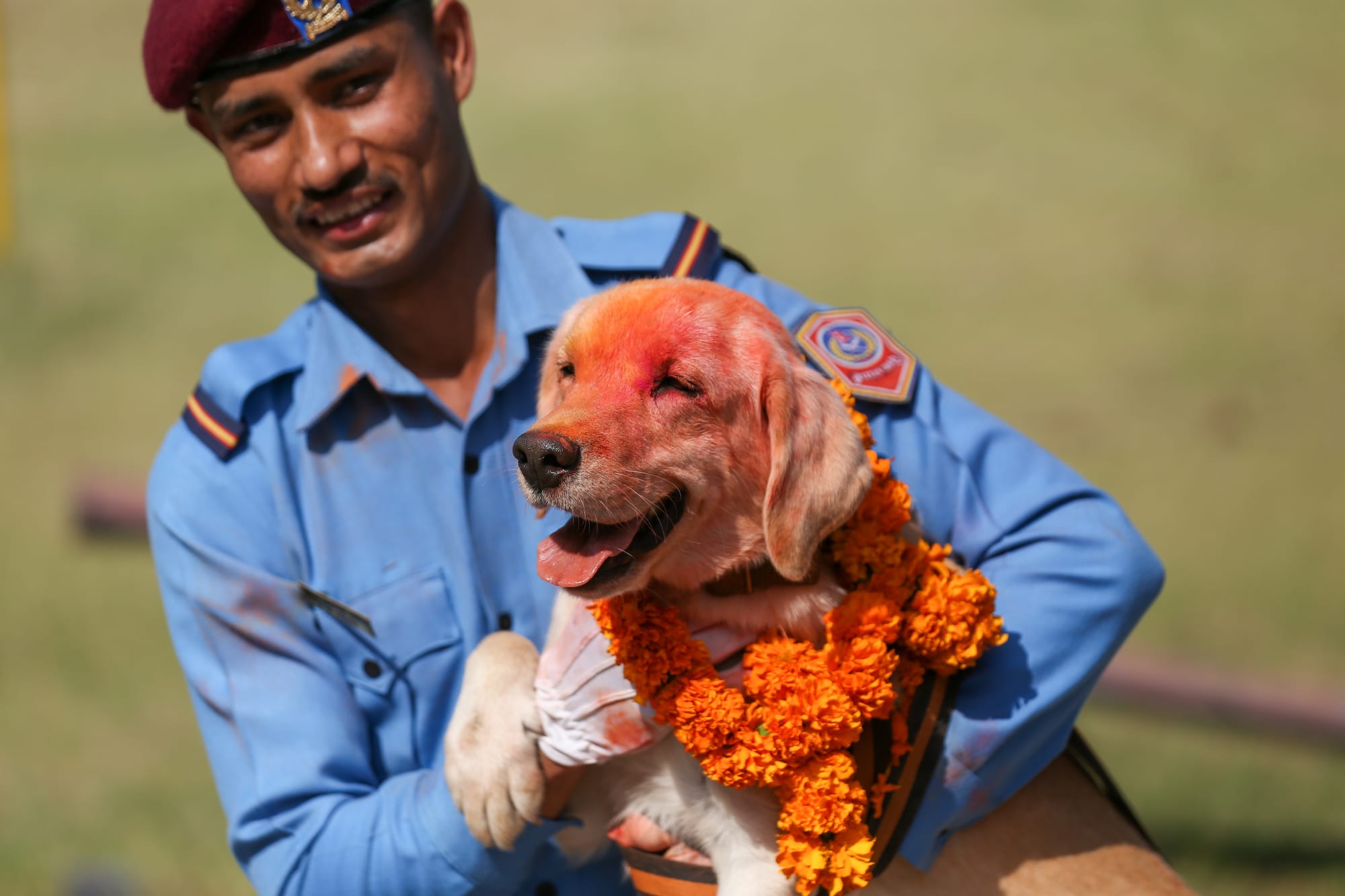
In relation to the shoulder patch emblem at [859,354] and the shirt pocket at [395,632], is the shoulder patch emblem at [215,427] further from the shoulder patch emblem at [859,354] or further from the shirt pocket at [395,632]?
the shoulder patch emblem at [859,354]

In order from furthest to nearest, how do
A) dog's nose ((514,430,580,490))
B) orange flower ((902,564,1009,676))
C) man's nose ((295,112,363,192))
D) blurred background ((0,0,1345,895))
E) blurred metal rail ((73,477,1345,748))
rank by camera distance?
1. blurred background ((0,0,1345,895))
2. blurred metal rail ((73,477,1345,748))
3. man's nose ((295,112,363,192))
4. orange flower ((902,564,1009,676))
5. dog's nose ((514,430,580,490))

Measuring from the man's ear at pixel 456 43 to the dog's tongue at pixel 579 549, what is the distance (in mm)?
1206

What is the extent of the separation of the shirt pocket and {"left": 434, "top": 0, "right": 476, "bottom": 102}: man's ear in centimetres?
115

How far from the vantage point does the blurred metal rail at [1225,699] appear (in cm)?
489

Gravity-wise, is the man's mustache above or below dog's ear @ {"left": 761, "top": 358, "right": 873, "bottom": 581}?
above

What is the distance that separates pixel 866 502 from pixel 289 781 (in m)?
1.30

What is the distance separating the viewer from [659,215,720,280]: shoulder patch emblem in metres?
2.62

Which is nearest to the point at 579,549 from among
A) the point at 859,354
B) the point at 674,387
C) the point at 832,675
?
the point at 674,387

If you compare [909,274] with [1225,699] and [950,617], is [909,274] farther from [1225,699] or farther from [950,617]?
[950,617]

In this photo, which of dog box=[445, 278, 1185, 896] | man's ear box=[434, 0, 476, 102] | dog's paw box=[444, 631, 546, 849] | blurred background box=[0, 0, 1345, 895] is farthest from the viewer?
blurred background box=[0, 0, 1345, 895]

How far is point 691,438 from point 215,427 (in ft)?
3.80

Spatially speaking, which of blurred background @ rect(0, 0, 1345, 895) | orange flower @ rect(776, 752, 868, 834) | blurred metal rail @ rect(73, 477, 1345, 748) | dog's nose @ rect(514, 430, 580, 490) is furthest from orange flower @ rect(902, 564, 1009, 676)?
blurred background @ rect(0, 0, 1345, 895)

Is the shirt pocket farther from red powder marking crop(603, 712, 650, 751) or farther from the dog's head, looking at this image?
the dog's head

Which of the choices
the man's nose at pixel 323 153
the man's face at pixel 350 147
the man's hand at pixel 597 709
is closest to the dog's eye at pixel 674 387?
the man's hand at pixel 597 709
